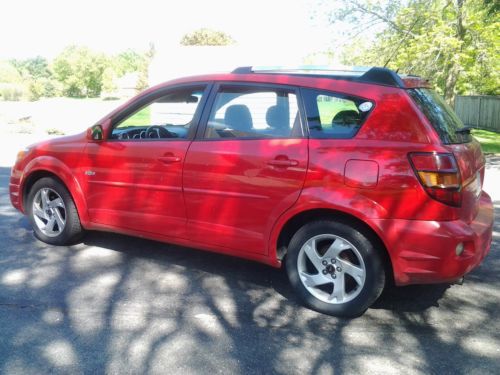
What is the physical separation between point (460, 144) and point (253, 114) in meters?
1.60

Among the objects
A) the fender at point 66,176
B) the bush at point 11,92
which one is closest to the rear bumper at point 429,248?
the fender at point 66,176

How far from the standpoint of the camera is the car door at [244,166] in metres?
3.77

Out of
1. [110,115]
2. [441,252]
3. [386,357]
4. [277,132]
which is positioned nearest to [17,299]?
[110,115]

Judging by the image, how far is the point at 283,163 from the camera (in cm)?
374

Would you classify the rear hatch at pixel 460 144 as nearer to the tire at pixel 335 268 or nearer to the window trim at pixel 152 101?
the tire at pixel 335 268

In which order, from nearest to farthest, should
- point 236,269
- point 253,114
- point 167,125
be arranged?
point 253,114 → point 236,269 → point 167,125

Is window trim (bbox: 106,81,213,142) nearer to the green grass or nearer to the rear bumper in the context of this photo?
the rear bumper

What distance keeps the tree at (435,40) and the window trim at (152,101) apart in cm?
1138

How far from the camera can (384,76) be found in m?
3.71

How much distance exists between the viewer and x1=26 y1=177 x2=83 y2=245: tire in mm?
4992

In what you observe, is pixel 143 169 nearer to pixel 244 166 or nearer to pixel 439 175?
pixel 244 166

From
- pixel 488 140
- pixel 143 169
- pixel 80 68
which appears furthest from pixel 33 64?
pixel 143 169

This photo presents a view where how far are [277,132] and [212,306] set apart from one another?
1415mm

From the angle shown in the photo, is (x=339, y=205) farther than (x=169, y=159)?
No
